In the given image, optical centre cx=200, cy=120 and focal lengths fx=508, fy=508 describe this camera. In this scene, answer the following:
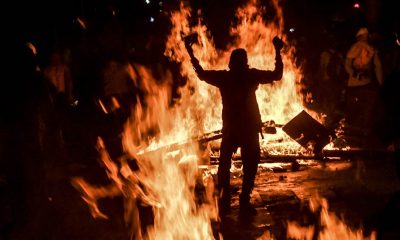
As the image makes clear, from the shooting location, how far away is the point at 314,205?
7.16 meters

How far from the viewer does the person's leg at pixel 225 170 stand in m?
6.88

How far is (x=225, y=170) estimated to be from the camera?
22.8 feet

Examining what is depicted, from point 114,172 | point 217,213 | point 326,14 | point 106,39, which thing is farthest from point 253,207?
point 326,14

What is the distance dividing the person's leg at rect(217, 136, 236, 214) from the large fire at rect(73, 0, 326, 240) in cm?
19

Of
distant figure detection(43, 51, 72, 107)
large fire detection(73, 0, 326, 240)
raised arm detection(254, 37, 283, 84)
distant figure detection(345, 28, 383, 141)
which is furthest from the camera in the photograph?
distant figure detection(345, 28, 383, 141)

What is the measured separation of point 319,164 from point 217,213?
360cm

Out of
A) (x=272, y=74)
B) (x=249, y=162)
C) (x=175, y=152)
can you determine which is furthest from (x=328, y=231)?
(x=175, y=152)

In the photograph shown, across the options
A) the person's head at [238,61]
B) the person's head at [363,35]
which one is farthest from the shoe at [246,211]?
the person's head at [363,35]

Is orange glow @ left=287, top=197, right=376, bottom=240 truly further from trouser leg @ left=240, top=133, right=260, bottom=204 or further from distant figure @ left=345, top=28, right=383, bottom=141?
distant figure @ left=345, top=28, right=383, bottom=141

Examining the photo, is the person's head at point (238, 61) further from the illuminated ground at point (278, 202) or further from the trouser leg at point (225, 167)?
the illuminated ground at point (278, 202)

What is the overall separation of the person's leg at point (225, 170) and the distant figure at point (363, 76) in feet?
18.9

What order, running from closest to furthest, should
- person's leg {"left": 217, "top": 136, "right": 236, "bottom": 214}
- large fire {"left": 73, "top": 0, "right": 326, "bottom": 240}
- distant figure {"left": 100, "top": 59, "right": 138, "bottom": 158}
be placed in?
1. large fire {"left": 73, "top": 0, "right": 326, "bottom": 240}
2. person's leg {"left": 217, "top": 136, "right": 236, "bottom": 214}
3. distant figure {"left": 100, "top": 59, "right": 138, "bottom": 158}

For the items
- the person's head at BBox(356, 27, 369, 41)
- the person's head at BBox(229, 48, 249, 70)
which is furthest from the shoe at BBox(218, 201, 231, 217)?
the person's head at BBox(356, 27, 369, 41)

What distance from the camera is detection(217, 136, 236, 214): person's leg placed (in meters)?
6.88
